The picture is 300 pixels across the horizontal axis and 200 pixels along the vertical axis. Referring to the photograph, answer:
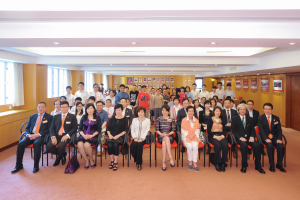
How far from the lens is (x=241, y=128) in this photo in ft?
15.1

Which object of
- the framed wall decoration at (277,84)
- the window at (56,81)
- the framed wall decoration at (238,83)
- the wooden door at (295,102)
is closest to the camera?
the wooden door at (295,102)

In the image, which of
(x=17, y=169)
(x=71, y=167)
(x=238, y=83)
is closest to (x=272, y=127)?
(x=71, y=167)

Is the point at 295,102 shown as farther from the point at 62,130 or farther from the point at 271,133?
the point at 62,130

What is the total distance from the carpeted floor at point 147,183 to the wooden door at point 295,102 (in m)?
4.89

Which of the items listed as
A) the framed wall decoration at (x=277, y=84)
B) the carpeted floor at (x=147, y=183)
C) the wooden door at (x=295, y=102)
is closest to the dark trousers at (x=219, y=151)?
the carpeted floor at (x=147, y=183)

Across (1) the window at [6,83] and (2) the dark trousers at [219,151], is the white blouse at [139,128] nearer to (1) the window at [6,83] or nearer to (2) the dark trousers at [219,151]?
(2) the dark trousers at [219,151]

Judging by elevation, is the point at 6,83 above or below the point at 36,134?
above

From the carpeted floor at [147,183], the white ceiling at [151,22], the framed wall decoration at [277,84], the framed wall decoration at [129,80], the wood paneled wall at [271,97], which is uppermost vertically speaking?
the framed wall decoration at [129,80]

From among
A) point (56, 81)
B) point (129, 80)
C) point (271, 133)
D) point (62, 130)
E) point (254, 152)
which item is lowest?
point (254, 152)

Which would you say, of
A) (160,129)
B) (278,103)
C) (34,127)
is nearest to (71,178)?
(34,127)

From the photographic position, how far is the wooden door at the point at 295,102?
8402 mm

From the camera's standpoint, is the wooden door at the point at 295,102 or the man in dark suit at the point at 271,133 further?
the wooden door at the point at 295,102

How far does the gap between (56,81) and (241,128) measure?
9791mm

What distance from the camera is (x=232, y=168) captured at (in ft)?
14.4
